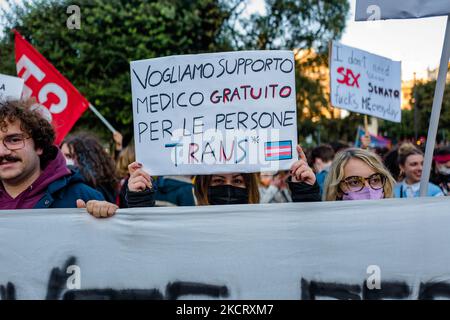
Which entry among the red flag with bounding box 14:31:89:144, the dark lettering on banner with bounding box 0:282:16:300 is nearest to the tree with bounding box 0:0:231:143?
the red flag with bounding box 14:31:89:144

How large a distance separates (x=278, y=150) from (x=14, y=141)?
3.92ft

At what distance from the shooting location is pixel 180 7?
61.0 feet

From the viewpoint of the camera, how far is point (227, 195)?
3117 millimetres

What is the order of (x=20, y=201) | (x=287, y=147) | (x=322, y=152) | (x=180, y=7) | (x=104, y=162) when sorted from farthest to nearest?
(x=180, y=7)
(x=322, y=152)
(x=104, y=162)
(x=20, y=201)
(x=287, y=147)

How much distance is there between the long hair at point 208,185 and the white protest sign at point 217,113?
0.44 meters

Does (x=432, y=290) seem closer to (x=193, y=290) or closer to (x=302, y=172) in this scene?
(x=302, y=172)

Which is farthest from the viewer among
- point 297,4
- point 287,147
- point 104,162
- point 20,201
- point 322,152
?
point 297,4

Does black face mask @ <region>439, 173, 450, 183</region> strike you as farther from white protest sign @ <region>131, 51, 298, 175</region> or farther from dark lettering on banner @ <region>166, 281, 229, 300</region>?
dark lettering on banner @ <region>166, 281, 229, 300</region>

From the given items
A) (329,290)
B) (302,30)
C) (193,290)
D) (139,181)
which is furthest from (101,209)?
(302,30)

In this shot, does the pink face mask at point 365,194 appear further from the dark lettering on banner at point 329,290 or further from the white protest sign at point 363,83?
the white protest sign at point 363,83

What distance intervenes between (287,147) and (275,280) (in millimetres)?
555

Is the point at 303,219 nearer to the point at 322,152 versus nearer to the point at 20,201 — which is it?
the point at 20,201

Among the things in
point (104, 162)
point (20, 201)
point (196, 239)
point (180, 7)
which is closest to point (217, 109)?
point (196, 239)

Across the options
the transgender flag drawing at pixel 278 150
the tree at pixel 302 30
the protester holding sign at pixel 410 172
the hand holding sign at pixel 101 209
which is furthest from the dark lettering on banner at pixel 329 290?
the tree at pixel 302 30
